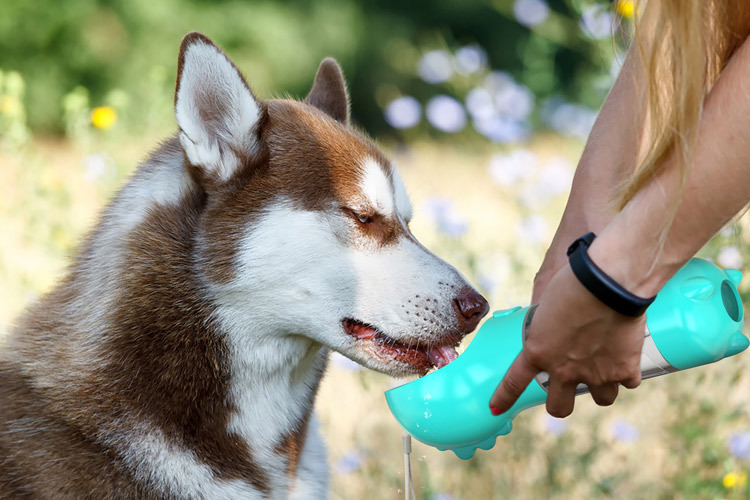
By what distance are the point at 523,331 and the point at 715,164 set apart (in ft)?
1.89

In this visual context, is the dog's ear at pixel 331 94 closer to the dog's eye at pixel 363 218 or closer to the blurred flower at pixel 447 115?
the dog's eye at pixel 363 218

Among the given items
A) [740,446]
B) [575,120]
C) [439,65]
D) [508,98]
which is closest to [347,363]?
[740,446]

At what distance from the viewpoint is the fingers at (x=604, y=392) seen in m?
1.83

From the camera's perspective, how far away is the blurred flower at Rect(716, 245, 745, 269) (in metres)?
3.05

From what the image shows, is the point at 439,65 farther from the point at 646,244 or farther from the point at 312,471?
the point at 646,244

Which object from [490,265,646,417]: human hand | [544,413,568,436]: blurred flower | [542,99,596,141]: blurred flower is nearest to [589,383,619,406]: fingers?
[490,265,646,417]: human hand

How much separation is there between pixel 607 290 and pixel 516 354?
0.43 meters

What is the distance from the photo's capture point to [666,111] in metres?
1.86

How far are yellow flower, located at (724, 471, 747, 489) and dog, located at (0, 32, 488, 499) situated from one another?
3.39 feet

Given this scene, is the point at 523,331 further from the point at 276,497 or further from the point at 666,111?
the point at 276,497

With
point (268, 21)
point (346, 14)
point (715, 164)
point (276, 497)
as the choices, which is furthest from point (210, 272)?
point (346, 14)

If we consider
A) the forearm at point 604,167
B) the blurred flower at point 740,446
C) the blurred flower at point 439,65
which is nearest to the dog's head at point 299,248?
the forearm at point 604,167

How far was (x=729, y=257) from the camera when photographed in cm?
305

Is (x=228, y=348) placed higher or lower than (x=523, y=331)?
lower
